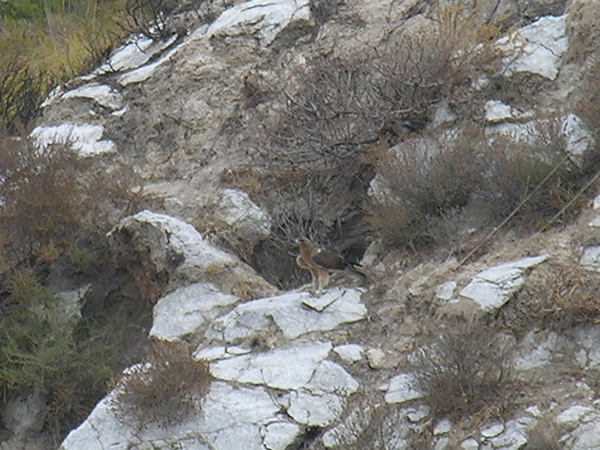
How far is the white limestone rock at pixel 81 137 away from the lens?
10.7m

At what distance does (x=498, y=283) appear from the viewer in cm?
714

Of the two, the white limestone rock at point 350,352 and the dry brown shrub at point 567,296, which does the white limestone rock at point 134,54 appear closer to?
the white limestone rock at point 350,352

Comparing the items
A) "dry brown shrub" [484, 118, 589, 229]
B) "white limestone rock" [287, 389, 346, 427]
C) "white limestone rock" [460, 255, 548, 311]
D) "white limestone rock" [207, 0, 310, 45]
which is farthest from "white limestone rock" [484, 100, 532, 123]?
"white limestone rock" [287, 389, 346, 427]

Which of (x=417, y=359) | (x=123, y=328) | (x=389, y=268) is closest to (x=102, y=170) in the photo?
(x=123, y=328)

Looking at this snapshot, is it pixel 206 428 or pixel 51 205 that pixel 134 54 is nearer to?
pixel 51 205

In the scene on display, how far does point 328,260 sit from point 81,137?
4225 millimetres

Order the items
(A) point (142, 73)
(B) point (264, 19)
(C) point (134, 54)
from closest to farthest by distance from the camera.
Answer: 1. (B) point (264, 19)
2. (A) point (142, 73)
3. (C) point (134, 54)

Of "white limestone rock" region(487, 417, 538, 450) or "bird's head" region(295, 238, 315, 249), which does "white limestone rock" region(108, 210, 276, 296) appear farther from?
"white limestone rock" region(487, 417, 538, 450)

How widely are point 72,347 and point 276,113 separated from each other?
3.43 m

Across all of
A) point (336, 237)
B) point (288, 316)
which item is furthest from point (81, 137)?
point (288, 316)

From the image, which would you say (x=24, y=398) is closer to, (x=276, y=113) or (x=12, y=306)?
(x=12, y=306)

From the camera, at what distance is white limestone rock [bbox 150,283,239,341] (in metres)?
8.07

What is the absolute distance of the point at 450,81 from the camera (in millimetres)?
9547

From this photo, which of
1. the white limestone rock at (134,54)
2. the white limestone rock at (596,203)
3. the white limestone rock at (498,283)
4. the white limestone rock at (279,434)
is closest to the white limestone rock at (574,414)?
the white limestone rock at (498,283)
